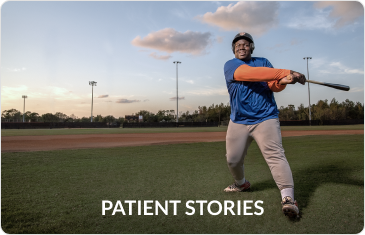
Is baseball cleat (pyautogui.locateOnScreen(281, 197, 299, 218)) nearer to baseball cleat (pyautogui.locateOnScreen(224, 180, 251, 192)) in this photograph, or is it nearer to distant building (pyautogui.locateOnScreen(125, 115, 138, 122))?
baseball cleat (pyautogui.locateOnScreen(224, 180, 251, 192))

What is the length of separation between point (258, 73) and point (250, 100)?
368mm

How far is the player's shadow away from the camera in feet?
12.2

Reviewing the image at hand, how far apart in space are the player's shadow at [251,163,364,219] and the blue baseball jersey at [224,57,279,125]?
1181 millimetres

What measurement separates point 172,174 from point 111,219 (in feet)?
7.56

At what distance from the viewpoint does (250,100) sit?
3234 millimetres

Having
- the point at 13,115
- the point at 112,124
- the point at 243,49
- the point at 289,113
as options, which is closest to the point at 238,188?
the point at 243,49

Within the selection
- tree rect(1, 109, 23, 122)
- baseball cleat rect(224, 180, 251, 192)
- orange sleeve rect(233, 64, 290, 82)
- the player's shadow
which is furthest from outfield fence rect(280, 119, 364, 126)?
tree rect(1, 109, 23, 122)

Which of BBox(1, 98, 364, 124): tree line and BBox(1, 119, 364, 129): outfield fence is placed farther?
BBox(1, 98, 364, 124): tree line

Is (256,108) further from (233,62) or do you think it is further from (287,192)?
(287,192)

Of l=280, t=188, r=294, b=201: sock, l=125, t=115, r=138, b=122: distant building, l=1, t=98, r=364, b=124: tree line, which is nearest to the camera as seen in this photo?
l=280, t=188, r=294, b=201: sock

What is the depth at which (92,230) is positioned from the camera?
8.75ft

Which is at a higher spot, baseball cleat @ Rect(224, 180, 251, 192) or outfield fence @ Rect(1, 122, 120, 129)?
outfield fence @ Rect(1, 122, 120, 129)

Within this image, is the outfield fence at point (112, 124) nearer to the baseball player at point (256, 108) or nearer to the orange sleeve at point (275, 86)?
the baseball player at point (256, 108)

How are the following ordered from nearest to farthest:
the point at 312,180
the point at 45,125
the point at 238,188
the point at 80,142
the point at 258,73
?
the point at 258,73 → the point at 238,188 → the point at 312,180 → the point at 80,142 → the point at 45,125
